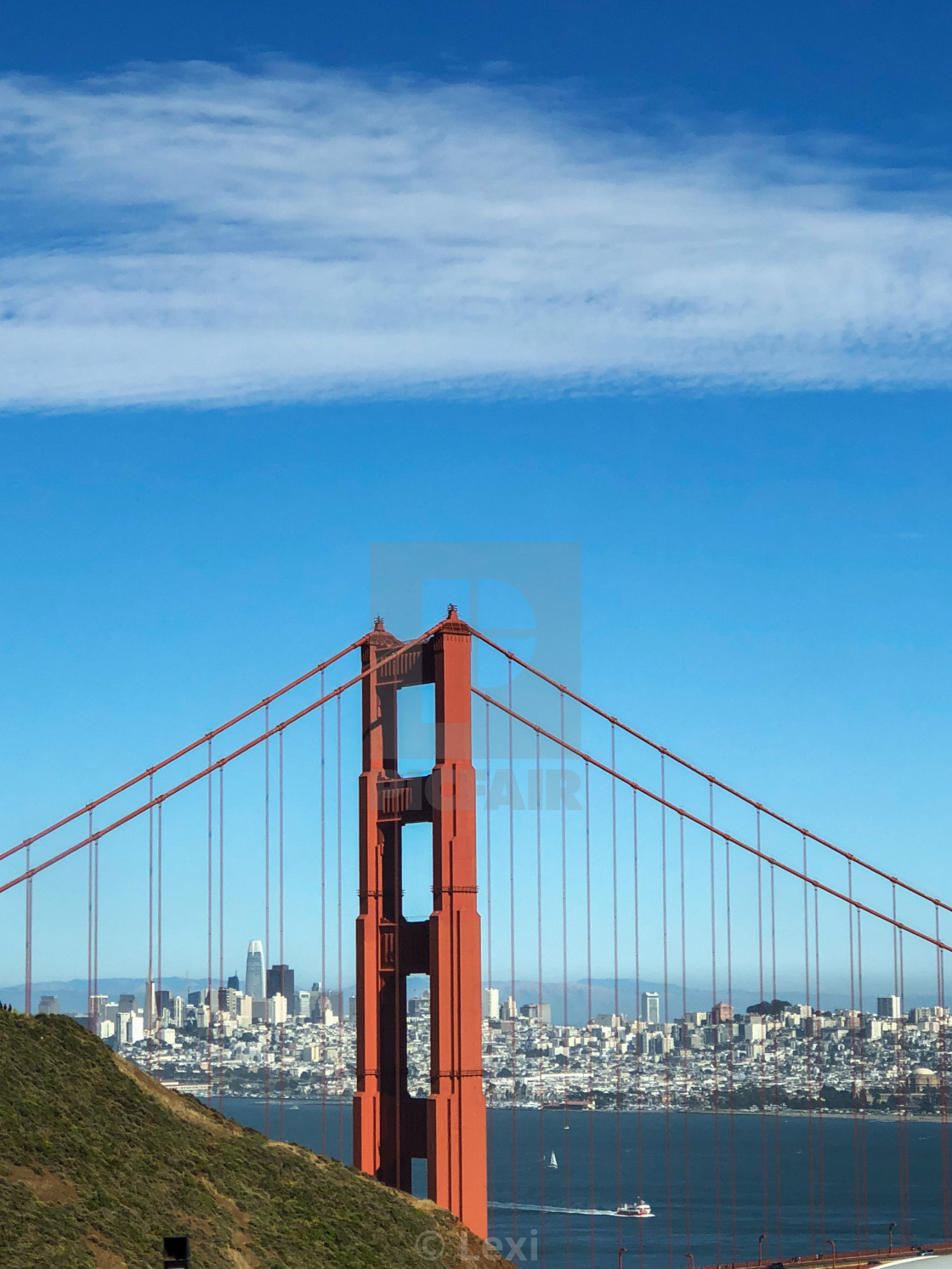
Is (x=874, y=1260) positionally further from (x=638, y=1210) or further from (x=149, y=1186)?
(x=638, y=1210)

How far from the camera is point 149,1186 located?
24.2 m

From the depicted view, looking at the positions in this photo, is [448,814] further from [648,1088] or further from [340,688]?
[648,1088]

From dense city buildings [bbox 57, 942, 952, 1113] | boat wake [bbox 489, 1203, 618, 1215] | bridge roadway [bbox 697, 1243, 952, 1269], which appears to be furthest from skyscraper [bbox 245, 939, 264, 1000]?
bridge roadway [bbox 697, 1243, 952, 1269]

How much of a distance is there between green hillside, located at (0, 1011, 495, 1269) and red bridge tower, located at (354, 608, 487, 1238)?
1.93 metres

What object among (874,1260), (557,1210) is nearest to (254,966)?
(557,1210)

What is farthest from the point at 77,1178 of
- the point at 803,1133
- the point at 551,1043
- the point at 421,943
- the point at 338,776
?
the point at 803,1133

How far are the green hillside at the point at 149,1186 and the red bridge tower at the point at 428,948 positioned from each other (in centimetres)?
193

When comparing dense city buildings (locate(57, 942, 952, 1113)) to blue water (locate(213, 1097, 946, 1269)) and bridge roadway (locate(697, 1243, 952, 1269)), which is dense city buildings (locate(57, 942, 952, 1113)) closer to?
blue water (locate(213, 1097, 946, 1269))

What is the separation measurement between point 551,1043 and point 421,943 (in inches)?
5208

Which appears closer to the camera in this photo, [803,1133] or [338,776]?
[338,776]

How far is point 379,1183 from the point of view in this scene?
30.6 m

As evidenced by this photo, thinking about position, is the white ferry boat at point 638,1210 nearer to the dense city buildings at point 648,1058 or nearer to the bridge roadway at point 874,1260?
the dense city buildings at point 648,1058

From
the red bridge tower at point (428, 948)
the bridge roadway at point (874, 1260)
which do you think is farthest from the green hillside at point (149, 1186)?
the bridge roadway at point (874, 1260)

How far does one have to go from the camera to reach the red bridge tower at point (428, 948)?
31.5 m
